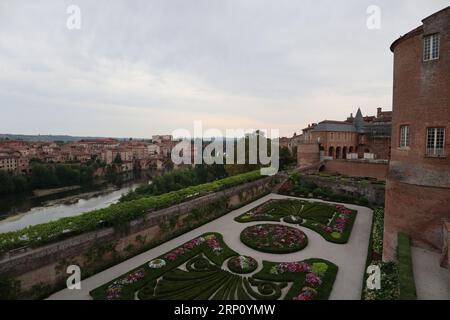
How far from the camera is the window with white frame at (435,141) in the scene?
890cm

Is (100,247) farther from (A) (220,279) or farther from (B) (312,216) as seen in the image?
(B) (312,216)

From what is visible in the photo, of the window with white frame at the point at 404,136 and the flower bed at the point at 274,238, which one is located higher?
the window with white frame at the point at 404,136

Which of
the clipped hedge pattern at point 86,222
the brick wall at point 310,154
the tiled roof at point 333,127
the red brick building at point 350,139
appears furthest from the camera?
the tiled roof at point 333,127

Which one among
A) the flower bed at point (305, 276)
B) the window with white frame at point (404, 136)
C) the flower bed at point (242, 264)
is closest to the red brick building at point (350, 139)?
the window with white frame at point (404, 136)

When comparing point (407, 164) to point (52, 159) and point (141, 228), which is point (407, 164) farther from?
point (52, 159)

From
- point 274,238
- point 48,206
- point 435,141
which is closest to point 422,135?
point 435,141

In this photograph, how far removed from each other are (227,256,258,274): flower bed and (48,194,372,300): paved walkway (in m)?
0.63

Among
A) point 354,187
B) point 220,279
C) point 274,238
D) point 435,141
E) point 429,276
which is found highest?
point 435,141

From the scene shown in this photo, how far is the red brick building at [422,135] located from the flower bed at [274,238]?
4.31 meters

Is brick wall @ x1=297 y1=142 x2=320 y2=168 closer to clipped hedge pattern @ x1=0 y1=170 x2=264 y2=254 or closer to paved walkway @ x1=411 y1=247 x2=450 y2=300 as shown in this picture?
clipped hedge pattern @ x1=0 y1=170 x2=264 y2=254

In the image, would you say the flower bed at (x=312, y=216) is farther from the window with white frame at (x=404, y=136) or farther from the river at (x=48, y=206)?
the river at (x=48, y=206)

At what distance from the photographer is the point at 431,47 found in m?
8.96

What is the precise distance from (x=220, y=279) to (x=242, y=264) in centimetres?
135

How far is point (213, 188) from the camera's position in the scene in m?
19.1
